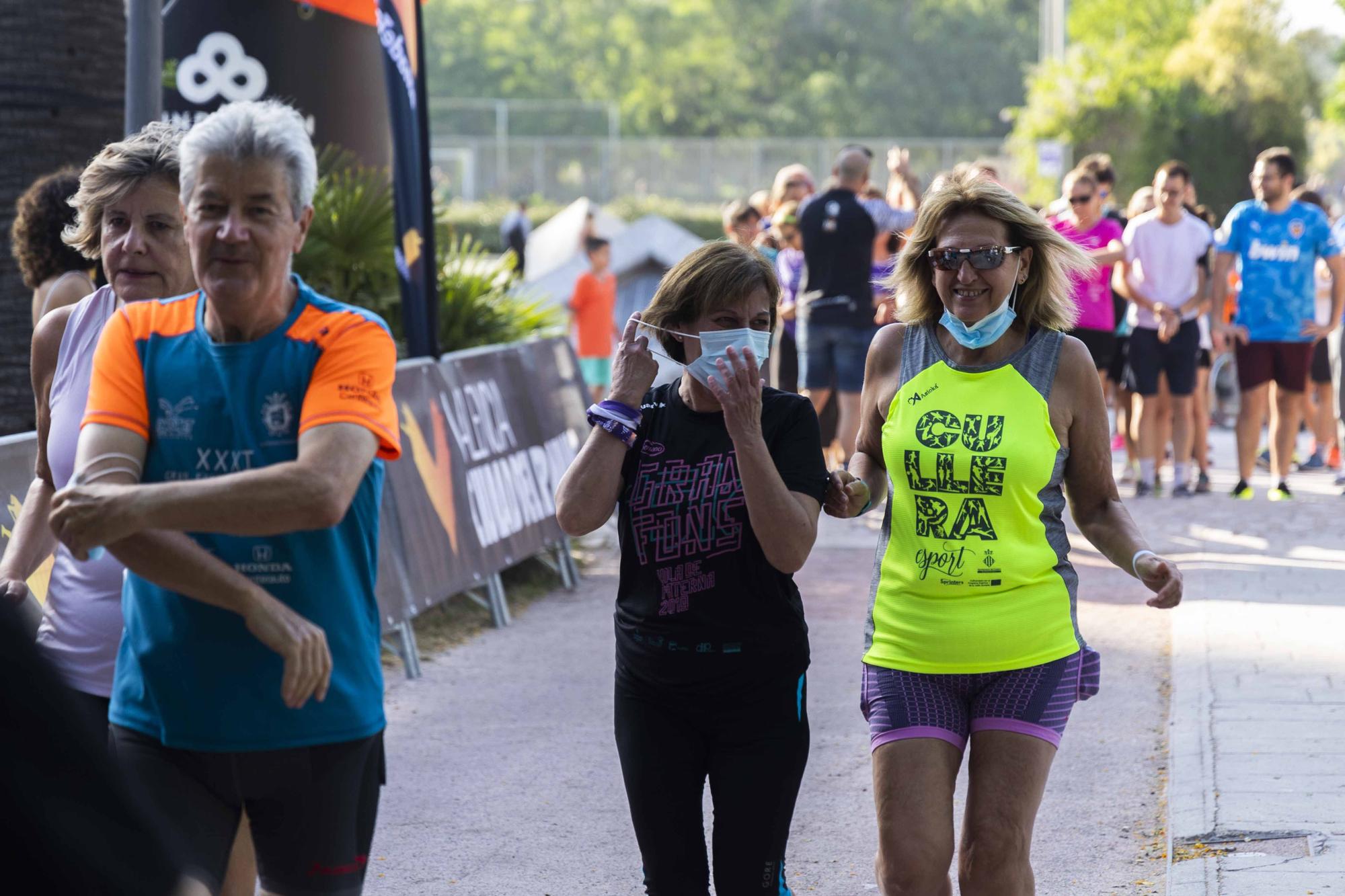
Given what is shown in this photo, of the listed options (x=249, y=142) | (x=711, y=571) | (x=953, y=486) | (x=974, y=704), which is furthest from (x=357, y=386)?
(x=974, y=704)

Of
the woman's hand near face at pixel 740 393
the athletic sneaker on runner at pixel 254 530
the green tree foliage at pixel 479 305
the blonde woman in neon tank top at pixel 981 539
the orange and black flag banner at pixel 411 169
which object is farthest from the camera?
the green tree foliage at pixel 479 305

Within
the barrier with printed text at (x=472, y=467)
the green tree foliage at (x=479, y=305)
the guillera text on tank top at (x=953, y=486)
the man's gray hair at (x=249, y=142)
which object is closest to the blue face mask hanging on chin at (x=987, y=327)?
the guillera text on tank top at (x=953, y=486)

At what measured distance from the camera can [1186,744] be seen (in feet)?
20.2

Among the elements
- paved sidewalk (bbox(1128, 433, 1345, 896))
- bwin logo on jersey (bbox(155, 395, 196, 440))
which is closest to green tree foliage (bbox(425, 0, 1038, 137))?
paved sidewalk (bbox(1128, 433, 1345, 896))

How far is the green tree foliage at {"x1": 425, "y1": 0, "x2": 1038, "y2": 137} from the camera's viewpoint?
71750 mm

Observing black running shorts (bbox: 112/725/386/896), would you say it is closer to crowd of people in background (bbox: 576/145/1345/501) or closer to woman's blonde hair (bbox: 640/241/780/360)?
woman's blonde hair (bbox: 640/241/780/360)

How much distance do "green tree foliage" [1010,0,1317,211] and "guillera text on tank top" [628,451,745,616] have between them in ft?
106

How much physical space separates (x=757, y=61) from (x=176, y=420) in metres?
72.9

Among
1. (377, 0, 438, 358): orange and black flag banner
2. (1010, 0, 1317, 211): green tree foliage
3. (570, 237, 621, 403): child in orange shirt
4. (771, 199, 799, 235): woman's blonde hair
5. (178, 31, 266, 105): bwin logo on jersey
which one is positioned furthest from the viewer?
(1010, 0, 1317, 211): green tree foliage

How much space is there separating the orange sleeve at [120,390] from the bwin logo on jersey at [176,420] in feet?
0.12

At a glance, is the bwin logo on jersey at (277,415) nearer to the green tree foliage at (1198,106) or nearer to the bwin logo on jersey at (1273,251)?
the bwin logo on jersey at (1273,251)

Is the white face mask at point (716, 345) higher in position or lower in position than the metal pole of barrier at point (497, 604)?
higher

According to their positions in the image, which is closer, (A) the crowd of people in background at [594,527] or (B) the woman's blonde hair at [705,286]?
(A) the crowd of people in background at [594,527]

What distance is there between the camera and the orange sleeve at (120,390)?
289 cm
